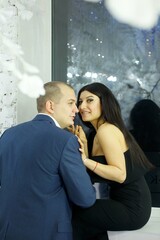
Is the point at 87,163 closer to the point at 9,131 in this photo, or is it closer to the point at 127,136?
the point at 127,136

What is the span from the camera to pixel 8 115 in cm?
237

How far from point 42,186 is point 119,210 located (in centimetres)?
48

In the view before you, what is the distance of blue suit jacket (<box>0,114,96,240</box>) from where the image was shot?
1630 millimetres

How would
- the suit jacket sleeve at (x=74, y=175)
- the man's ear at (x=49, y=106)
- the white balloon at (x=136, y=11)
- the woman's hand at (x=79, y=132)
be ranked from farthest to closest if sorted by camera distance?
the white balloon at (x=136, y=11) < the woman's hand at (x=79, y=132) < the man's ear at (x=49, y=106) < the suit jacket sleeve at (x=74, y=175)

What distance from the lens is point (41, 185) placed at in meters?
1.64

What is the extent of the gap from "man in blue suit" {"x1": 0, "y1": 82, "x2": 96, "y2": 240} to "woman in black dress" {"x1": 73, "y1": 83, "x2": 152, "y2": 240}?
0.17 m

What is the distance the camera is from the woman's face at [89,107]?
2.05 metres

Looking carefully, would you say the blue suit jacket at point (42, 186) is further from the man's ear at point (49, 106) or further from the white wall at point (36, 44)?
the white wall at point (36, 44)

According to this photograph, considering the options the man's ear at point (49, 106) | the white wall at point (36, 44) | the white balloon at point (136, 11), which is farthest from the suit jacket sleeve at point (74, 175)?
the white balloon at point (136, 11)

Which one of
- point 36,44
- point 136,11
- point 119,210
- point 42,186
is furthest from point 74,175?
point 136,11

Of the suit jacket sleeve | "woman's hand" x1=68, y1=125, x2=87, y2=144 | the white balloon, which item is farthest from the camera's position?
the white balloon

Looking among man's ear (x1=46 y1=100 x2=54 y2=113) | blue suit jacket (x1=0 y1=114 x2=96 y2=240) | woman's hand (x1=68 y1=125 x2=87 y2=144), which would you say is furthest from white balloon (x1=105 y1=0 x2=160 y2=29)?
blue suit jacket (x1=0 y1=114 x2=96 y2=240)

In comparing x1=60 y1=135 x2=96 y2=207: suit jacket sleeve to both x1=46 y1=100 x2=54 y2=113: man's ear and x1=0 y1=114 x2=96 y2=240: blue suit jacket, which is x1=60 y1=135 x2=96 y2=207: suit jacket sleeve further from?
x1=46 y1=100 x2=54 y2=113: man's ear

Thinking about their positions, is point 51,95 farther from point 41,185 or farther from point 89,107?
point 41,185
